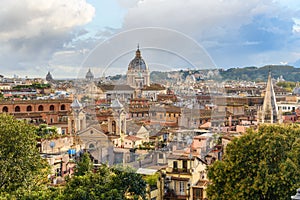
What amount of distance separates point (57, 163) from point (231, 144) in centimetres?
700

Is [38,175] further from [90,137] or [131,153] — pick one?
[131,153]

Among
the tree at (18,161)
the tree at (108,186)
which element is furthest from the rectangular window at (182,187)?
the tree at (18,161)

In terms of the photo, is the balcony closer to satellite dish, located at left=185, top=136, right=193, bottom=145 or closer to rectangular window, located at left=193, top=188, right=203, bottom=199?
rectangular window, located at left=193, top=188, right=203, bottom=199

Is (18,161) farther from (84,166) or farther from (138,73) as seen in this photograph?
(138,73)

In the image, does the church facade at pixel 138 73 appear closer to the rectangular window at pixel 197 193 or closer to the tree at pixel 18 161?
the tree at pixel 18 161

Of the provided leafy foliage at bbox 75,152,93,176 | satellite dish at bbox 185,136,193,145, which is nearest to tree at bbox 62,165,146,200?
satellite dish at bbox 185,136,193,145

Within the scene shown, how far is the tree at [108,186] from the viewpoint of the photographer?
11.6 meters

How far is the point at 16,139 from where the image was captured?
46.0 feet

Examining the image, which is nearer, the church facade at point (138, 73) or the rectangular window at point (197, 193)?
the church facade at point (138, 73)

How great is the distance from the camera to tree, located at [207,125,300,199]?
40.4 ft

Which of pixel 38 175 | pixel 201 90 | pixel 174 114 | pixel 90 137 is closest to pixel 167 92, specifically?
pixel 174 114

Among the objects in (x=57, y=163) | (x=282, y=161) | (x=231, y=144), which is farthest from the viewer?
(x=57, y=163)

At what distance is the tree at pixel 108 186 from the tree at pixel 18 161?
197cm

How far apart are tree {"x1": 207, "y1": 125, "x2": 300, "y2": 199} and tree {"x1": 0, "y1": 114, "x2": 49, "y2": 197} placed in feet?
17.4
